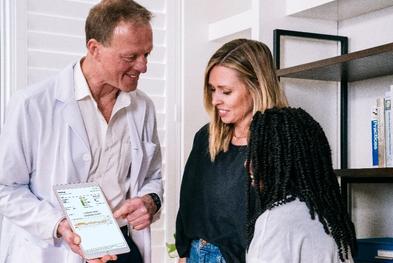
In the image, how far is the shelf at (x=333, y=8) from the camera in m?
2.44

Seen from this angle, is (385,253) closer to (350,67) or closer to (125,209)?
(350,67)

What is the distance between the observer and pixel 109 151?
1.91 meters

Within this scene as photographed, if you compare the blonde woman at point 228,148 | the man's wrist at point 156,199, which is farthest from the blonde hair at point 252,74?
the man's wrist at point 156,199

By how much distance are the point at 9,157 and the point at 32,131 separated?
91 mm

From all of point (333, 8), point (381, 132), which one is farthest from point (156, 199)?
point (333, 8)

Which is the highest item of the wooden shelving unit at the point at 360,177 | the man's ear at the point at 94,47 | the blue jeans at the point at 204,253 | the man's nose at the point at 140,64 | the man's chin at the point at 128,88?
the man's ear at the point at 94,47

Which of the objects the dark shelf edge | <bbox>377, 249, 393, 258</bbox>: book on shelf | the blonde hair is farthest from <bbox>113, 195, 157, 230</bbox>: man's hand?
<bbox>377, 249, 393, 258</bbox>: book on shelf

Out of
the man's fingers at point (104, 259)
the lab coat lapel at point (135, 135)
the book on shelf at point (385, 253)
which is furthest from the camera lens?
the book on shelf at point (385, 253)

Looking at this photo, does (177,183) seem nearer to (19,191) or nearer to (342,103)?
(342,103)

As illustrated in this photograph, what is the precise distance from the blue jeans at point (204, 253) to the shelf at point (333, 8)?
1.01m

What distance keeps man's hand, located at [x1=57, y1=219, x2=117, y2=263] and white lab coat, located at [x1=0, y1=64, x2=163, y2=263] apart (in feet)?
0.07

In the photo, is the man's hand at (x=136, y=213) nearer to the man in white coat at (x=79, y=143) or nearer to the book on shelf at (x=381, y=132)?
the man in white coat at (x=79, y=143)

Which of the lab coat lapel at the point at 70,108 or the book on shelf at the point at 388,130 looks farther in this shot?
the book on shelf at the point at 388,130

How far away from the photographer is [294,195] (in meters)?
1.46
